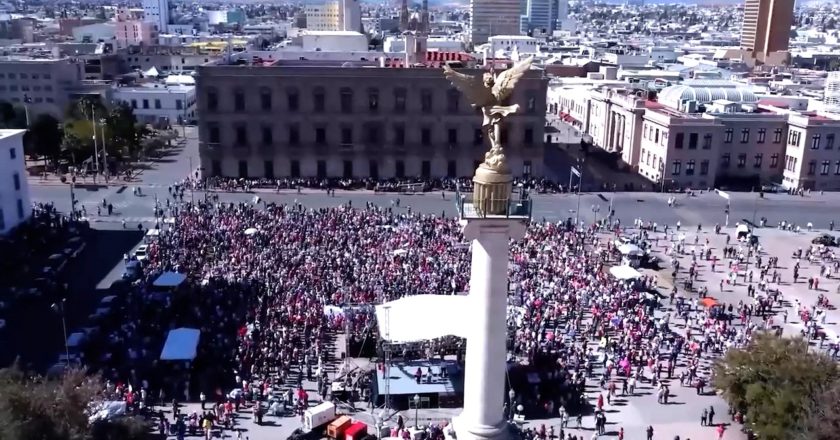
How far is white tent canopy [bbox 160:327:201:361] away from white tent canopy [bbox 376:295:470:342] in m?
6.57

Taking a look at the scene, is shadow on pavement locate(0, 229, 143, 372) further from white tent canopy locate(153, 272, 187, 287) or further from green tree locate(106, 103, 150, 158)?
green tree locate(106, 103, 150, 158)

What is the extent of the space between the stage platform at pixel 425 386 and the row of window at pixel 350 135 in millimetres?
Answer: 33982

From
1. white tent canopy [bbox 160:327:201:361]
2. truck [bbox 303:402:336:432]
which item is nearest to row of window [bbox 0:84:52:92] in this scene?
white tent canopy [bbox 160:327:201:361]

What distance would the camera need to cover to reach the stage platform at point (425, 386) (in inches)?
941

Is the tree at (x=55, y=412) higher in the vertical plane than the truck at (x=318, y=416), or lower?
higher

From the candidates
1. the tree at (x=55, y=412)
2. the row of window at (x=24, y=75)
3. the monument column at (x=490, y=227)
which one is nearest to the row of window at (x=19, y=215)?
the tree at (x=55, y=412)

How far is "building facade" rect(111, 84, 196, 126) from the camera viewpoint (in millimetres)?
82312

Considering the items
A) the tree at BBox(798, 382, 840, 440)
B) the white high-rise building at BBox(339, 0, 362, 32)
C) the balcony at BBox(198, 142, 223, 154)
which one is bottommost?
the tree at BBox(798, 382, 840, 440)

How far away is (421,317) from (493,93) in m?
12.0

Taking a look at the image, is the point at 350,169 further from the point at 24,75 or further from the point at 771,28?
the point at 771,28

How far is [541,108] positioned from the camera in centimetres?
5681

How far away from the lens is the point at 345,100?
56375 mm

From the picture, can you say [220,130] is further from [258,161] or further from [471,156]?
[471,156]

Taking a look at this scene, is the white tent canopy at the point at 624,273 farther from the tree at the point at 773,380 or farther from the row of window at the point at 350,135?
the row of window at the point at 350,135
